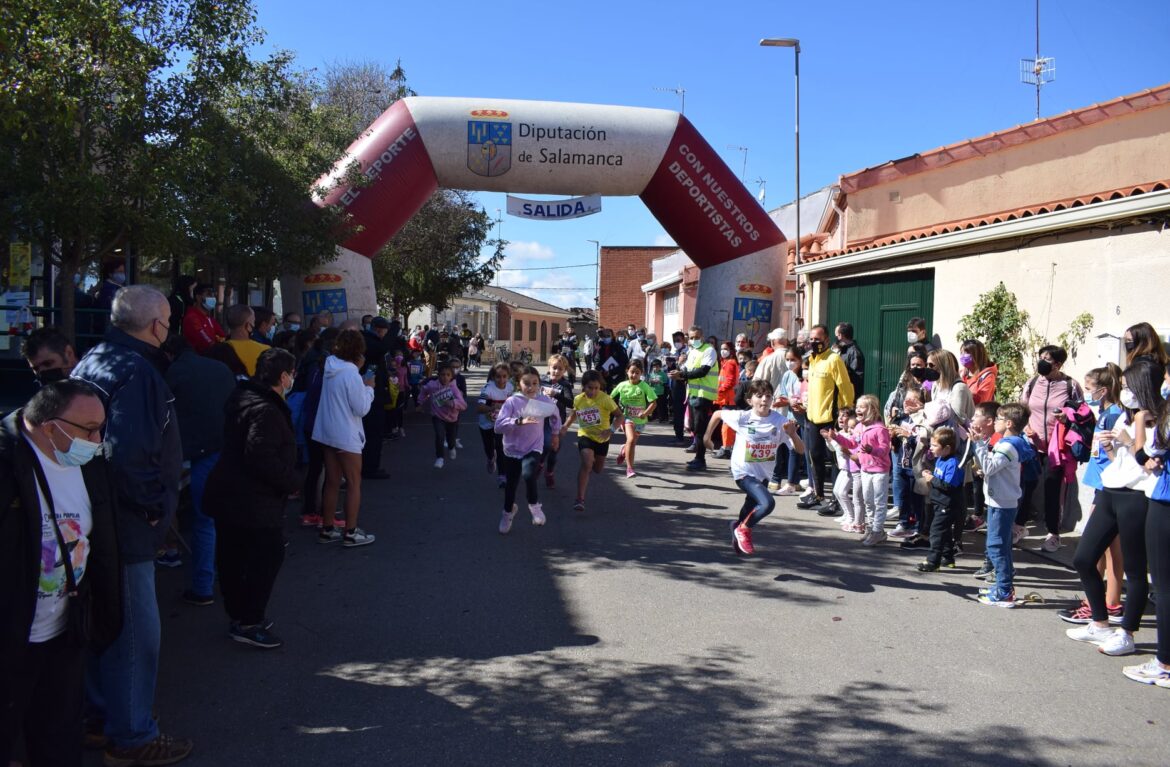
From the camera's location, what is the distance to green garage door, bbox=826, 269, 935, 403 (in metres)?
11.7

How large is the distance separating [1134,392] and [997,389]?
4.87 m

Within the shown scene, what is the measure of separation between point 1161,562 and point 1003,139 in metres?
9.99

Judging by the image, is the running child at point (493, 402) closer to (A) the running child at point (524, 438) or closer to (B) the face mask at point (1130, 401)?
(A) the running child at point (524, 438)

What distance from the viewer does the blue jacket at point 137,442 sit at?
12.7 feet

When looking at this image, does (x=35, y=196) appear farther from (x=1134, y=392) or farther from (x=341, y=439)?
(x=1134, y=392)

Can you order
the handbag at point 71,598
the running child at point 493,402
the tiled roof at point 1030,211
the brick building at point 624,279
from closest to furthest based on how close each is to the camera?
the handbag at point 71,598 → the tiled roof at point 1030,211 → the running child at point 493,402 → the brick building at point 624,279

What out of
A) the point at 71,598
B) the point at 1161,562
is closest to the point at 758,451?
the point at 1161,562

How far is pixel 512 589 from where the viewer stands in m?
6.45

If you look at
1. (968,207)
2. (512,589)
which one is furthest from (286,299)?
(968,207)

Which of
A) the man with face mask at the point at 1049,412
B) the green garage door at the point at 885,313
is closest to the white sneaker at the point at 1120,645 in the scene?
the man with face mask at the point at 1049,412

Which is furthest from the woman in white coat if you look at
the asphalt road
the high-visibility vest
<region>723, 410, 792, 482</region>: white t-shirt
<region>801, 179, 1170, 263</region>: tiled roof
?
<region>801, 179, 1170, 263</region>: tiled roof

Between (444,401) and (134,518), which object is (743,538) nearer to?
(134,518)

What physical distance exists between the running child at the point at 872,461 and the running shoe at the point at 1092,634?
2.41m

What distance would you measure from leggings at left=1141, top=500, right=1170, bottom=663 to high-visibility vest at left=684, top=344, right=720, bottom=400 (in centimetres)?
758
